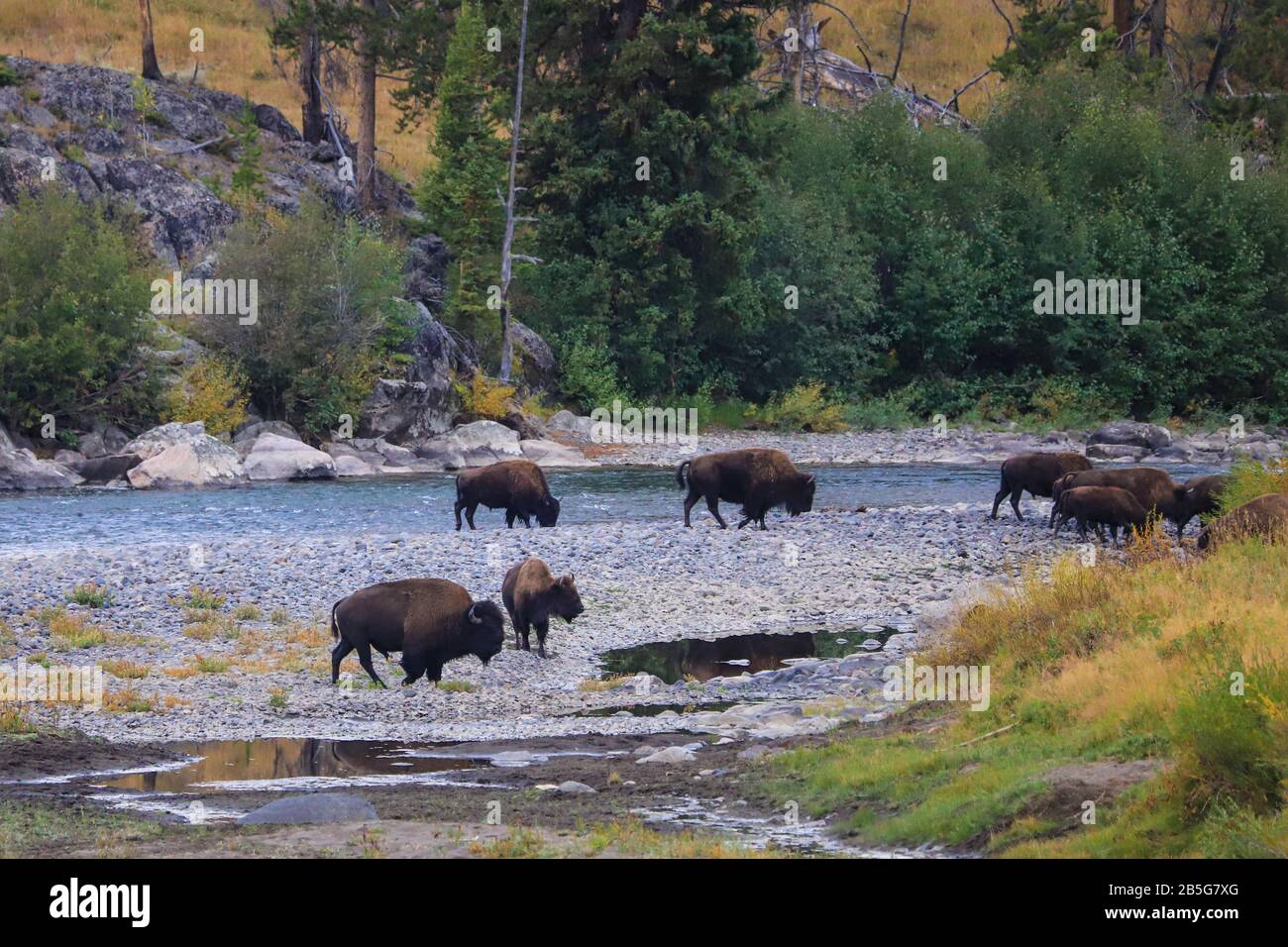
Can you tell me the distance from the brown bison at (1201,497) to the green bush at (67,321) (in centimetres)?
2578

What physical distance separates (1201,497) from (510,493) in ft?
39.6

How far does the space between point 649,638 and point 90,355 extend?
78.2ft

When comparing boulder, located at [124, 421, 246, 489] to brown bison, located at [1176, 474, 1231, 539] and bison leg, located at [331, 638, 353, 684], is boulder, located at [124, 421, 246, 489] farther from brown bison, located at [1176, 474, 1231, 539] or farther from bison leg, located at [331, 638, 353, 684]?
brown bison, located at [1176, 474, 1231, 539]

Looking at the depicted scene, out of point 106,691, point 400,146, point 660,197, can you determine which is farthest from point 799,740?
point 400,146

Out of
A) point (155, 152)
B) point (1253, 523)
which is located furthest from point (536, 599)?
point (155, 152)

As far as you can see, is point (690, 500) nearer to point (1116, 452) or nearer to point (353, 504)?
point (353, 504)

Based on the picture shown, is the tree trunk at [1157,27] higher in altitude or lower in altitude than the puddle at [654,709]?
higher

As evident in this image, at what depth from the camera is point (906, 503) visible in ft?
106

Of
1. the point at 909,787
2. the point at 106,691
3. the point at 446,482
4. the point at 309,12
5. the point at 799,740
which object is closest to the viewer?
the point at 909,787

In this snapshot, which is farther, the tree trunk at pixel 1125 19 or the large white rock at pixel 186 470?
the tree trunk at pixel 1125 19

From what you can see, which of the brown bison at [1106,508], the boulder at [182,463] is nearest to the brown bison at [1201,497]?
the brown bison at [1106,508]

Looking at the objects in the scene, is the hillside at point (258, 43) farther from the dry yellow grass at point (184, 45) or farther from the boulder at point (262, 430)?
the boulder at point (262, 430)

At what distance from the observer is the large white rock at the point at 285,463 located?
36750 mm
